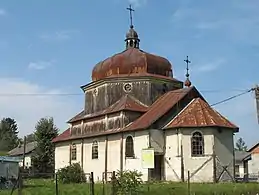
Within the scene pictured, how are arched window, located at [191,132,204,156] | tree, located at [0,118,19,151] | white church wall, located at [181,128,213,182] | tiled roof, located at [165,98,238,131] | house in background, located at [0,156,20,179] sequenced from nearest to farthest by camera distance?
white church wall, located at [181,128,213,182]
house in background, located at [0,156,20,179]
arched window, located at [191,132,204,156]
tiled roof, located at [165,98,238,131]
tree, located at [0,118,19,151]

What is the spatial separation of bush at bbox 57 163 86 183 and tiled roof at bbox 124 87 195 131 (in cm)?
766

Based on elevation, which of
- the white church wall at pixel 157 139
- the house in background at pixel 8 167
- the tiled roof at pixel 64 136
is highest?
the tiled roof at pixel 64 136

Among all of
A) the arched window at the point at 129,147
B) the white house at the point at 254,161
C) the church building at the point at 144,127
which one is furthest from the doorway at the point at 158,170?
the white house at the point at 254,161

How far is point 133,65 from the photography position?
4941cm

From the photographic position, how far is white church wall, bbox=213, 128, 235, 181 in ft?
134

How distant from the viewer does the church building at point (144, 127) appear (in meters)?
40.7

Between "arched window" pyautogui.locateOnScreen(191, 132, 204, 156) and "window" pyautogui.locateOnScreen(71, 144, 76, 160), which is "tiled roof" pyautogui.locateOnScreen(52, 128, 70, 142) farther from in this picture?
"arched window" pyautogui.locateOnScreen(191, 132, 204, 156)

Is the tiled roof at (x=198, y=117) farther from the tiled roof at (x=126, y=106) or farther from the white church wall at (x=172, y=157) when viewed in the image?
the tiled roof at (x=126, y=106)

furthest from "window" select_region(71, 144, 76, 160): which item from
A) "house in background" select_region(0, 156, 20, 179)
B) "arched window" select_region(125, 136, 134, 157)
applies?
"house in background" select_region(0, 156, 20, 179)

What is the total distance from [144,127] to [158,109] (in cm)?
382

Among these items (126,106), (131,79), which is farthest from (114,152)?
(131,79)

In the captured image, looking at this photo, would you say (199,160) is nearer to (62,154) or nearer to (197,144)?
(197,144)

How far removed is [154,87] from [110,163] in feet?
29.5

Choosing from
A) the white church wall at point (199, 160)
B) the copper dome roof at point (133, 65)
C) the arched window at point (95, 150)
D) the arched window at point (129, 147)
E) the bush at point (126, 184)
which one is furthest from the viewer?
the copper dome roof at point (133, 65)
